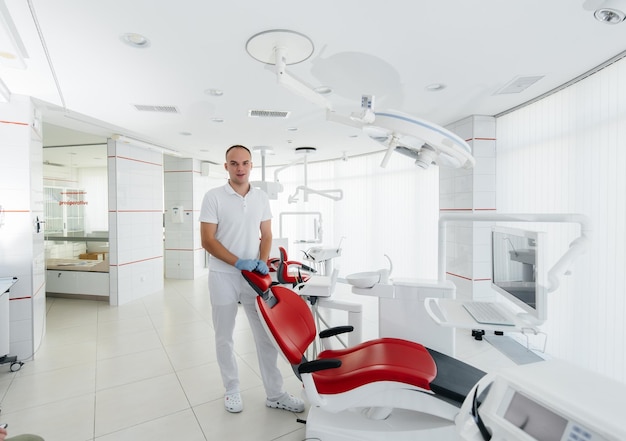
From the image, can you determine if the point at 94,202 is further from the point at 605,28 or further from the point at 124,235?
the point at 605,28

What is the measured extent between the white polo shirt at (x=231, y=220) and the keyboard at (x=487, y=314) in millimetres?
1388

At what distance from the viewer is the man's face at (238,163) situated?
2.18 meters

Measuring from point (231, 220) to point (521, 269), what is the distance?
1.67m

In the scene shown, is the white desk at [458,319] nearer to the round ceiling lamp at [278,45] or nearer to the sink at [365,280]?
the sink at [365,280]

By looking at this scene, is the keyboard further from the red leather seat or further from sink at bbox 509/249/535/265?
the red leather seat

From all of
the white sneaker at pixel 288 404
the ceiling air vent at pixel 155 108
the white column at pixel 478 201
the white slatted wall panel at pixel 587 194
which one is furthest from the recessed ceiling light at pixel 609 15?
the ceiling air vent at pixel 155 108

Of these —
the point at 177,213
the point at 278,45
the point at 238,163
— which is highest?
the point at 278,45

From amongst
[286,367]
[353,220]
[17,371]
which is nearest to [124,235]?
[17,371]

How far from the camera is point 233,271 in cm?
216

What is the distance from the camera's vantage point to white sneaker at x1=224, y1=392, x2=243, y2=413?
2.17 meters

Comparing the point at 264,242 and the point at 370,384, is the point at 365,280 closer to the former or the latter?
the point at 370,384

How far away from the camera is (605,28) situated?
199 centimetres

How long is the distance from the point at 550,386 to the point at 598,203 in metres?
2.51

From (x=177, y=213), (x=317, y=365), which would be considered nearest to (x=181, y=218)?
(x=177, y=213)
